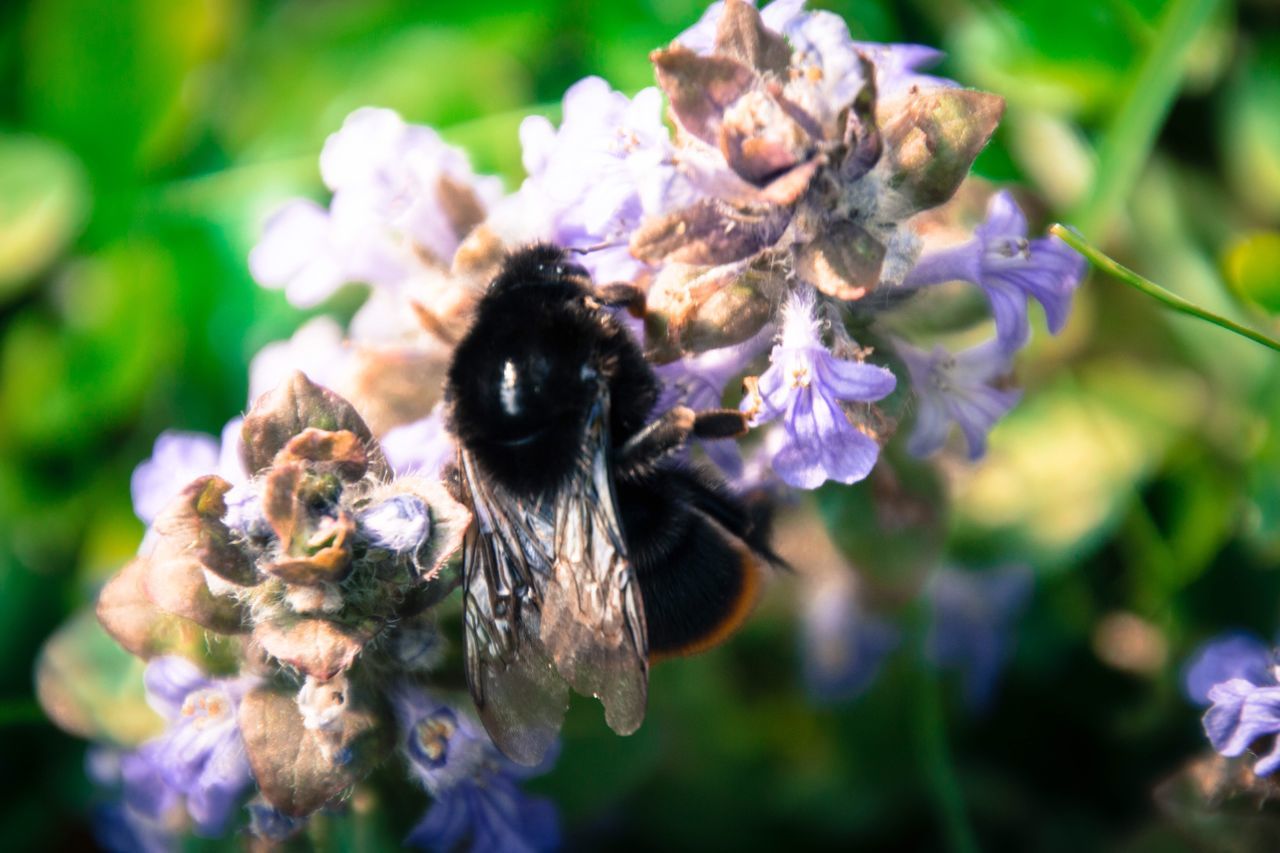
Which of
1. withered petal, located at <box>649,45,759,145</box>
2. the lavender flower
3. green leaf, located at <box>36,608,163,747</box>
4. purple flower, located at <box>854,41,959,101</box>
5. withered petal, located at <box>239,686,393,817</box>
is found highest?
withered petal, located at <box>649,45,759,145</box>

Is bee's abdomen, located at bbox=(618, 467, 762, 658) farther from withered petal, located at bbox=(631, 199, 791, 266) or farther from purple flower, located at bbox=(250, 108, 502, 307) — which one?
purple flower, located at bbox=(250, 108, 502, 307)

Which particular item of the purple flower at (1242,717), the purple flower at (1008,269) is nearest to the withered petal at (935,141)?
the purple flower at (1008,269)

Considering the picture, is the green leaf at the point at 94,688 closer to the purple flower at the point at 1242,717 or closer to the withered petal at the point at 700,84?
the withered petal at the point at 700,84

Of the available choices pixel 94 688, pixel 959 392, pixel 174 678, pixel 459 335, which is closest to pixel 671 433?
pixel 459 335

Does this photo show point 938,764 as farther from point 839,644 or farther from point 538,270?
point 538,270

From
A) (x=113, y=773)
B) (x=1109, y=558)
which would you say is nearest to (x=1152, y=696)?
(x=1109, y=558)

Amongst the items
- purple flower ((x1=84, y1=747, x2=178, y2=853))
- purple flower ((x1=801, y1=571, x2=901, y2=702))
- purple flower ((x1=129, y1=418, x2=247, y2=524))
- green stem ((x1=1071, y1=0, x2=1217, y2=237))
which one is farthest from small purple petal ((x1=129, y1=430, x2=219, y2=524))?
green stem ((x1=1071, y1=0, x2=1217, y2=237))
